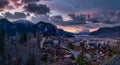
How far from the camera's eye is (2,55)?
93.1 metres

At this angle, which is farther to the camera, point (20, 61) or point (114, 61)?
point (20, 61)

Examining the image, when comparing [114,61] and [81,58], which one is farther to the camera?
[81,58]

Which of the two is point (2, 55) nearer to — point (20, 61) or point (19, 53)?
point (20, 61)

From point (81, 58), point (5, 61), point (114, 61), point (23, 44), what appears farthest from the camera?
point (23, 44)

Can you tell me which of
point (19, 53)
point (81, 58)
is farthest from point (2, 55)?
point (81, 58)

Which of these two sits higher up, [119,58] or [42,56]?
[119,58]

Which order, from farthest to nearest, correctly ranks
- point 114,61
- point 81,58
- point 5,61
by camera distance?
1. point 5,61
2. point 81,58
3. point 114,61

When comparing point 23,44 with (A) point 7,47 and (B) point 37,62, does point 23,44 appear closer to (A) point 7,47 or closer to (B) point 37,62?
(A) point 7,47

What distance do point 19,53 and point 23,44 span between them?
2323cm

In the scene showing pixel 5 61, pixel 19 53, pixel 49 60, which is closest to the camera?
pixel 5 61

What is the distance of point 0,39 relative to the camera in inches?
3927

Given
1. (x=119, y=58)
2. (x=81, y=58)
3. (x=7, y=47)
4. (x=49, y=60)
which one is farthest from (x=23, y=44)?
(x=119, y=58)

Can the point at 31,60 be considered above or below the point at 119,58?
below

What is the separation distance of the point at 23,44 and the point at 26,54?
91.6 feet
